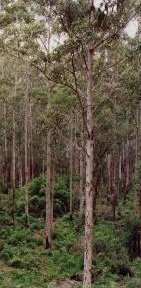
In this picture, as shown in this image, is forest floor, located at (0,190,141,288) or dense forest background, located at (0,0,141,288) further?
forest floor, located at (0,190,141,288)

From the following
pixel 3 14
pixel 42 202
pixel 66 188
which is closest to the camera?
pixel 3 14

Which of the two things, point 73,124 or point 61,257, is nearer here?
point 61,257

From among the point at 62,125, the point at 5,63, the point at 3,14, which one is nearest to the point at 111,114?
the point at 62,125

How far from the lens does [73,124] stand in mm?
31594

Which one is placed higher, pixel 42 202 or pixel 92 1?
pixel 92 1

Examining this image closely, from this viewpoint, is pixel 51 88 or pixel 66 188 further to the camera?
pixel 66 188

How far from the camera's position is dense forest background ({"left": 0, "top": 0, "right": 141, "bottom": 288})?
15242 mm

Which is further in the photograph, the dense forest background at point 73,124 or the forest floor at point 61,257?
the forest floor at point 61,257

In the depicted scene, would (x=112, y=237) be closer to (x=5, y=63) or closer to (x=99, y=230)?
(x=99, y=230)

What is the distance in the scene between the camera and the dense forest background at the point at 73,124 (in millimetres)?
15242

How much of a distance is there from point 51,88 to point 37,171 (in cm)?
2483

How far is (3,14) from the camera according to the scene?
2022 cm

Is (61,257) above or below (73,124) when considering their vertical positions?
below

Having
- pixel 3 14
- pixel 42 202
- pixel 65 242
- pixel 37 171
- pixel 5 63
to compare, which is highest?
pixel 5 63
